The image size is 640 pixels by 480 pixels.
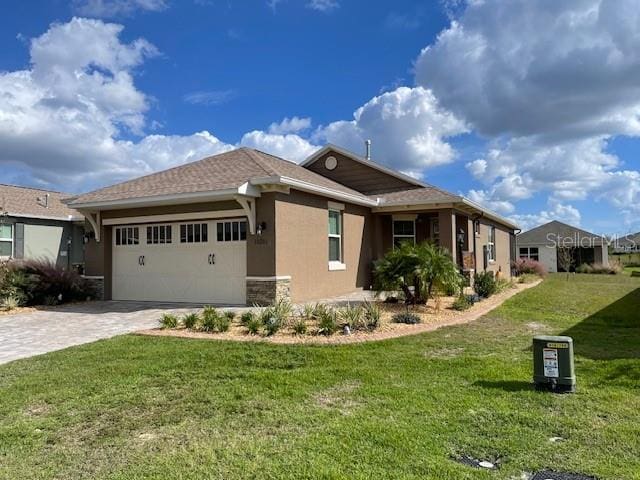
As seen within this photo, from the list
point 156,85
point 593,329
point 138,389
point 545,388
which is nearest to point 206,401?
point 138,389

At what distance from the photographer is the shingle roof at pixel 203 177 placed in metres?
12.8

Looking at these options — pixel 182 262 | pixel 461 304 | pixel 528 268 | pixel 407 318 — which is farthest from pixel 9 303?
pixel 528 268

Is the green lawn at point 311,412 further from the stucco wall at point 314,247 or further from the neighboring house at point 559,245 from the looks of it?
the neighboring house at point 559,245

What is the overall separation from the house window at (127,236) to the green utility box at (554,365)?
12788 millimetres

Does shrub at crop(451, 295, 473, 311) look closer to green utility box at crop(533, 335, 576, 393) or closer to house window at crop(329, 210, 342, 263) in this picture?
house window at crop(329, 210, 342, 263)

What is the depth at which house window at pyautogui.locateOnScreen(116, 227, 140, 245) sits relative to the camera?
15055mm

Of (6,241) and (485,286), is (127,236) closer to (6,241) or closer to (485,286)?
(6,241)

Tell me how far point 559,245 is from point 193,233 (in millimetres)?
33082

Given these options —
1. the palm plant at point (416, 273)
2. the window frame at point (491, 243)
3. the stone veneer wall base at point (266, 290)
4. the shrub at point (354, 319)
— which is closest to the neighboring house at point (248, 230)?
the stone veneer wall base at point (266, 290)

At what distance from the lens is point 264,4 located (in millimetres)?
11812

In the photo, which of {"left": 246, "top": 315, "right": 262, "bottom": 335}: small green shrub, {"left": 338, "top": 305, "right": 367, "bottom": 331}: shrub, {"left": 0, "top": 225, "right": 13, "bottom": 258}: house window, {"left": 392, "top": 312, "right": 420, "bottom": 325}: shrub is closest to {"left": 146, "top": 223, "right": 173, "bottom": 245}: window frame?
{"left": 246, "top": 315, "right": 262, "bottom": 335}: small green shrub

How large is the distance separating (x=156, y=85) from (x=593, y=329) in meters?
13.9

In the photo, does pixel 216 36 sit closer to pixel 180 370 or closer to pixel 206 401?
pixel 180 370

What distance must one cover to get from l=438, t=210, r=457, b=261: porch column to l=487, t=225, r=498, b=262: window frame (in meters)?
7.46
